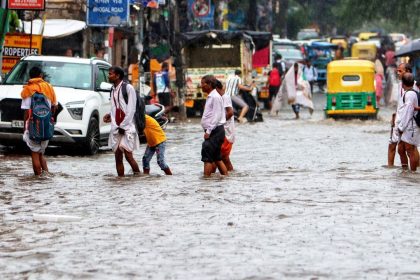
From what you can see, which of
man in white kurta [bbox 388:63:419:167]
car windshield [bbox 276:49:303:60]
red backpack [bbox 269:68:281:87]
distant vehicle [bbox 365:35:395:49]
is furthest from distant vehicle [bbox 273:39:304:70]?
man in white kurta [bbox 388:63:419:167]

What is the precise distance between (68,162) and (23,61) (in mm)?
2684

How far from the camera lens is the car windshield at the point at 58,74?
23297 millimetres

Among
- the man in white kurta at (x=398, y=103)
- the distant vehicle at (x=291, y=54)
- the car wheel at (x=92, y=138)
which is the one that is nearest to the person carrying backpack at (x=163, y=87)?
the car wheel at (x=92, y=138)

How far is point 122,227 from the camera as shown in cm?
1252

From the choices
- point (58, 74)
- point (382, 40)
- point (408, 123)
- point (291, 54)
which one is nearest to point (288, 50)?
point (291, 54)

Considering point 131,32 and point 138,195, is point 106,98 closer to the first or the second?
point 138,195

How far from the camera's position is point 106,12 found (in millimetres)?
31562

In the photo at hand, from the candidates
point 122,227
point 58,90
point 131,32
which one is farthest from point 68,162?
point 131,32

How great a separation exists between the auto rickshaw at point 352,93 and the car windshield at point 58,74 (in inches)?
553

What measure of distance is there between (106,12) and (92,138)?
29.1 feet

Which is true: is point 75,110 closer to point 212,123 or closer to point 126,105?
point 126,105

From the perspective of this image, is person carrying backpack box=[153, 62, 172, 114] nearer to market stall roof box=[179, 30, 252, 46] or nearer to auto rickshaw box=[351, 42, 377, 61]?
market stall roof box=[179, 30, 252, 46]

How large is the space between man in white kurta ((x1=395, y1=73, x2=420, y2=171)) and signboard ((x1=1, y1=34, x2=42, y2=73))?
10327 mm

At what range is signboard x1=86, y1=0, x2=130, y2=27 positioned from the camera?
31406 millimetres
